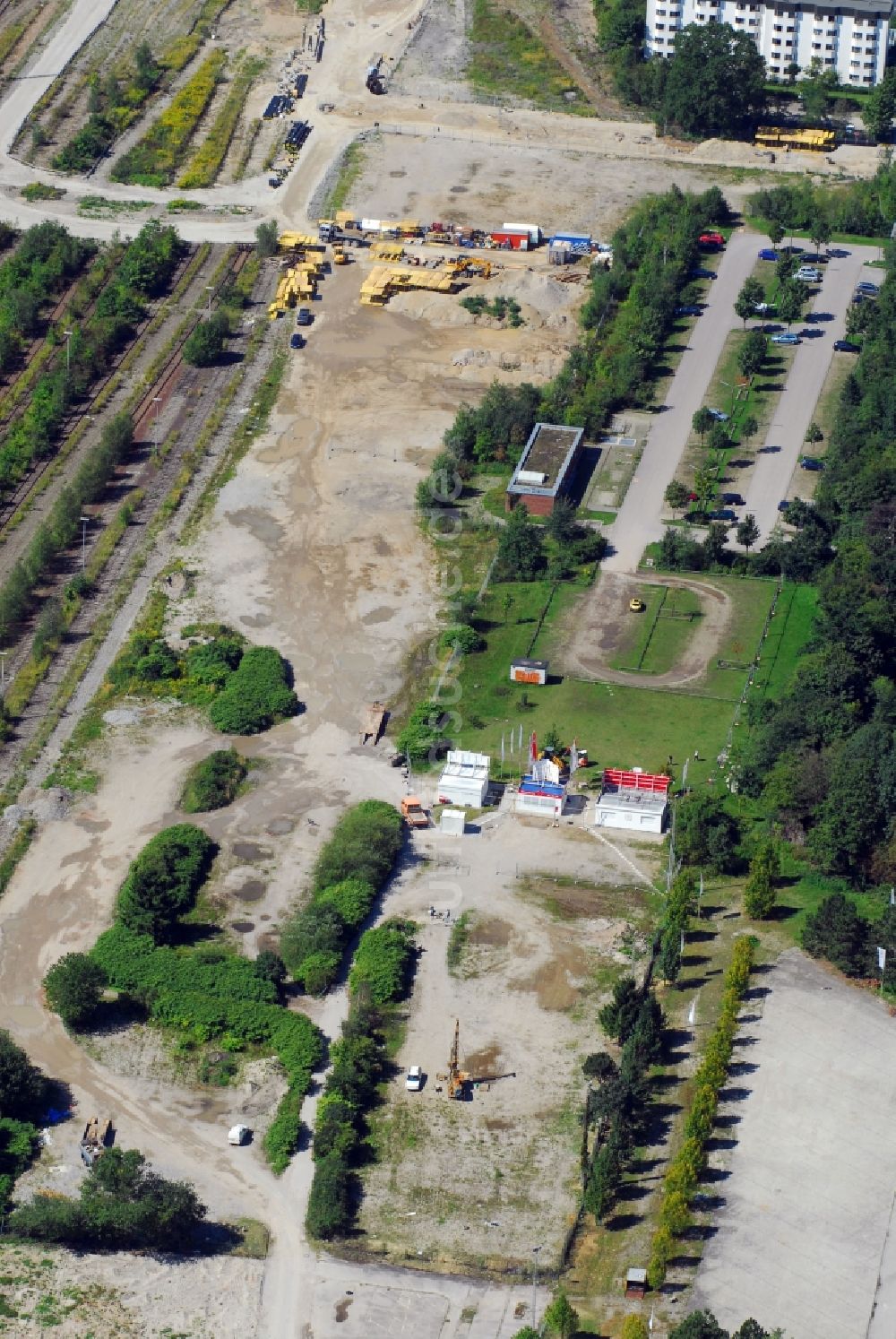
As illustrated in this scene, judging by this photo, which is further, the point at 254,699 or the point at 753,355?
the point at 753,355

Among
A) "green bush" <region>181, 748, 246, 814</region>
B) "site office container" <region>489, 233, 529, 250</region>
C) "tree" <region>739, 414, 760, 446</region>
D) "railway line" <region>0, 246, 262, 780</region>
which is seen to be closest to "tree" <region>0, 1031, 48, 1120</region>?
"green bush" <region>181, 748, 246, 814</region>

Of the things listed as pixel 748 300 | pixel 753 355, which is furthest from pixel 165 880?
pixel 748 300

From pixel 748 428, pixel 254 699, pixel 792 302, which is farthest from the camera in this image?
pixel 792 302

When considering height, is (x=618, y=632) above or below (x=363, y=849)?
below

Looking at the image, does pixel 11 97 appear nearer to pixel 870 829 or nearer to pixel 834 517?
pixel 834 517

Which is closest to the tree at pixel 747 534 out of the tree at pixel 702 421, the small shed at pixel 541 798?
the tree at pixel 702 421

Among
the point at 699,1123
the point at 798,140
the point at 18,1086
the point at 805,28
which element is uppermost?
the point at 805,28

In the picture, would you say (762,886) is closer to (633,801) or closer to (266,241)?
(633,801)
